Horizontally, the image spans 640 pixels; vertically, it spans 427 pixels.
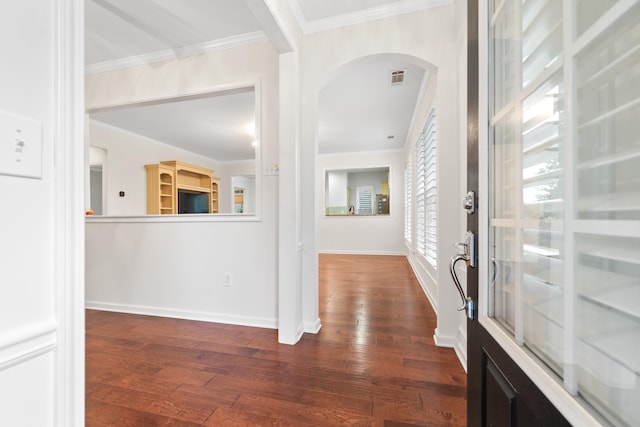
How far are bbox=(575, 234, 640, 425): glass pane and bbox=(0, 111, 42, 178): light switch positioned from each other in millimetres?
973

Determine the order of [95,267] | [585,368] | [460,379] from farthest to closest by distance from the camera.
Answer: [95,267], [460,379], [585,368]

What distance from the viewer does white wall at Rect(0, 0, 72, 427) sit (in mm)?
447

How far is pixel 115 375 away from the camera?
1551 millimetres

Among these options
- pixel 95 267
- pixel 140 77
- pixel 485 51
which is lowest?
pixel 95 267

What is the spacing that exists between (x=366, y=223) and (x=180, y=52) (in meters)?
4.75

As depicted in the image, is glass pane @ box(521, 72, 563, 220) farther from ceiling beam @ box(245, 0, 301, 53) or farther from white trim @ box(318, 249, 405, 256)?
white trim @ box(318, 249, 405, 256)

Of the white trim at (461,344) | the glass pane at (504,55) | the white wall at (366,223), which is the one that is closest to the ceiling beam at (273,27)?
the glass pane at (504,55)

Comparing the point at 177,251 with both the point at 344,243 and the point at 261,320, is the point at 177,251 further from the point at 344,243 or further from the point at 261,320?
the point at 344,243

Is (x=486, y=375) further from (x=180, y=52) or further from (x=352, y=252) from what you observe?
(x=352, y=252)

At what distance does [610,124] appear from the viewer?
39 centimetres

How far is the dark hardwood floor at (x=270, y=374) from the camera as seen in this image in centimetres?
123

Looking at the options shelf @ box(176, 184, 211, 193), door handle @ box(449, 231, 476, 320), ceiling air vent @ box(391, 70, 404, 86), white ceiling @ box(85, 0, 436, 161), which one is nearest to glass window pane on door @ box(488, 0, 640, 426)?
door handle @ box(449, 231, 476, 320)

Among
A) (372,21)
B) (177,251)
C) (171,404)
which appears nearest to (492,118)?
(372,21)

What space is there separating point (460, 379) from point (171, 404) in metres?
1.58
